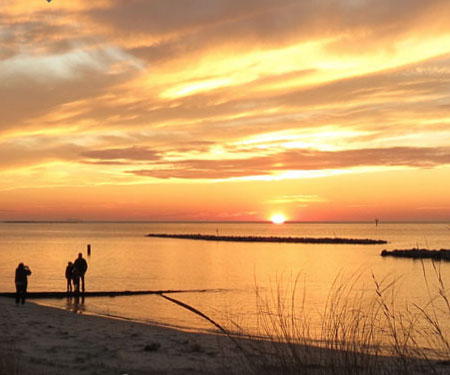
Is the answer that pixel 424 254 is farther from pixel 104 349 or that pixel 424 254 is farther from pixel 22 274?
pixel 104 349

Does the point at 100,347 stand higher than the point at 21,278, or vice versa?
the point at 21,278

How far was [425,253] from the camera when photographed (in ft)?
245

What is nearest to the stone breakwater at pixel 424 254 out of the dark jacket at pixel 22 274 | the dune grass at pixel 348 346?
the dune grass at pixel 348 346

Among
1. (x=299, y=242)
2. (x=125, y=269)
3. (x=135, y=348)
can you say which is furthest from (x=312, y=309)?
(x=299, y=242)

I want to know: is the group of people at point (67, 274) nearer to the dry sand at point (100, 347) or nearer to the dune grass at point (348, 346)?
the dry sand at point (100, 347)

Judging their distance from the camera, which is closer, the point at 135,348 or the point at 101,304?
the point at 135,348

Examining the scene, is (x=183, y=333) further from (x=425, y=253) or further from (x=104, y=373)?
(x=425, y=253)

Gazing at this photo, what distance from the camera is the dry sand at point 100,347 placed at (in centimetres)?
1184

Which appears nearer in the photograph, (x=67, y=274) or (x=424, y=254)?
(x=67, y=274)

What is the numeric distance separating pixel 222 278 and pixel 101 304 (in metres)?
19.9

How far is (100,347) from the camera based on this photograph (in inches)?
589

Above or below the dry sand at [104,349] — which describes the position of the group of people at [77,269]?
above

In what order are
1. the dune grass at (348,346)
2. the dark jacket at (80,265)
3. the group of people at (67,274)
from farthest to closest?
the dark jacket at (80,265), the group of people at (67,274), the dune grass at (348,346)

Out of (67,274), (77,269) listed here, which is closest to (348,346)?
(77,269)
